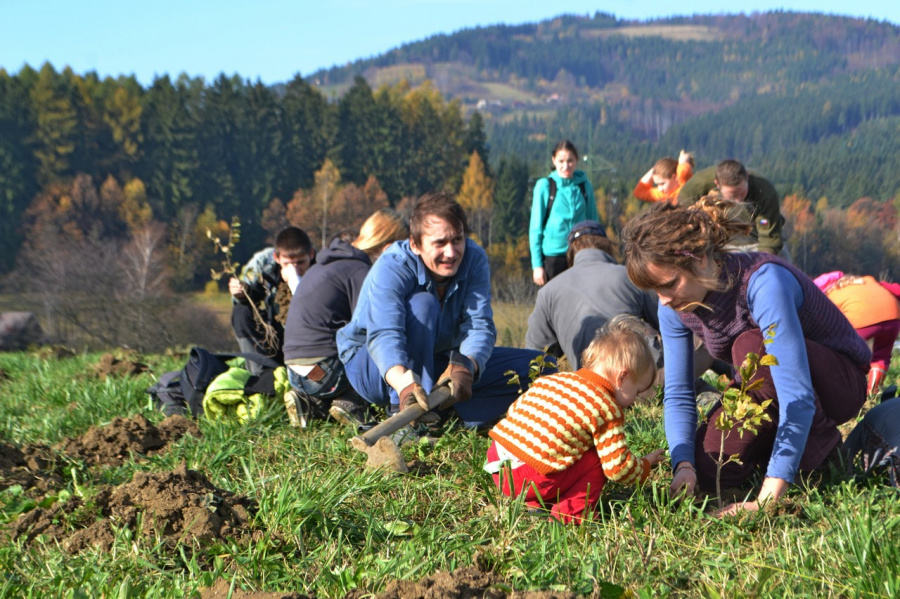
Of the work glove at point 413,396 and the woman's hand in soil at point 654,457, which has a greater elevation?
the work glove at point 413,396

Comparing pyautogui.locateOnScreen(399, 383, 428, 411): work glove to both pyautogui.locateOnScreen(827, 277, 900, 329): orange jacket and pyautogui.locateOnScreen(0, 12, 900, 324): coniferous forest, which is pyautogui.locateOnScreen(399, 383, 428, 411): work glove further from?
pyautogui.locateOnScreen(0, 12, 900, 324): coniferous forest

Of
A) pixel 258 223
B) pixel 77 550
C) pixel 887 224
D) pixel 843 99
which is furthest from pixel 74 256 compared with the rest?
pixel 843 99

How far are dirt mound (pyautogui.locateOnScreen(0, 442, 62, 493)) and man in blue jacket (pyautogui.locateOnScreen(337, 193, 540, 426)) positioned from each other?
1544 millimetres

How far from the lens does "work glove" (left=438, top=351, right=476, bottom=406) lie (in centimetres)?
402

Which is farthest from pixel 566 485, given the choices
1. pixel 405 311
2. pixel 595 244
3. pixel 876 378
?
pixel 876 378

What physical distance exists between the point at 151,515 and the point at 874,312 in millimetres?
4764

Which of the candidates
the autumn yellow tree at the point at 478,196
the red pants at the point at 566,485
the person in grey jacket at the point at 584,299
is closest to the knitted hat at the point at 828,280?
the person in grey jacket at the point at 584,299

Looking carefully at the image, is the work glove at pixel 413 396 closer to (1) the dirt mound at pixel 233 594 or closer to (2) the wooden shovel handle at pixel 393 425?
(2) the wooden shovel handle at pixel 393 425

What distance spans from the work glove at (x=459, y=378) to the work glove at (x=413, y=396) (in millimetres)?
224

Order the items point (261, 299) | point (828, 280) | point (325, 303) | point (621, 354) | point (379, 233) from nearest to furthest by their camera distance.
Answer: point (621, 354) < point (325, 303) < point (379, 233) < point (828, 280) < point (261, 299)

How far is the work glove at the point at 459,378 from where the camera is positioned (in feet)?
13.2

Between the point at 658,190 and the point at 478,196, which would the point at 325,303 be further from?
the point at 478,196

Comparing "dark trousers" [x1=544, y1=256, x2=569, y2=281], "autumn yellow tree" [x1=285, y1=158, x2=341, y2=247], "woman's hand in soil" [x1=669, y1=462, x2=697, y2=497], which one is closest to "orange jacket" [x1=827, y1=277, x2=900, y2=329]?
"dark trousers" [x1=544, y1=256, x2=569, y2=281]

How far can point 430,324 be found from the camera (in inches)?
170
